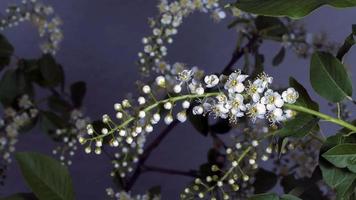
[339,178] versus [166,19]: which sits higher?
[166,19]

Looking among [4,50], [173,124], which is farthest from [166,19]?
[4,50]

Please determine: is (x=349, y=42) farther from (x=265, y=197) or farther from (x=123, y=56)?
(x=123, y=56)

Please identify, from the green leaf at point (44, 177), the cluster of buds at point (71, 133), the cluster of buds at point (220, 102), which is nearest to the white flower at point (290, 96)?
the cluster of buds at point (220, 102)

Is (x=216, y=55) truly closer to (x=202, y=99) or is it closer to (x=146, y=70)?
(x=146, y=70)

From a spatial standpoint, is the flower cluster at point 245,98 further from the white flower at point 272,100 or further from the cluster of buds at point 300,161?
the cluster of buds at point 300,161

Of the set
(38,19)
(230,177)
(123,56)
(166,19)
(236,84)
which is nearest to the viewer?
(236,84)

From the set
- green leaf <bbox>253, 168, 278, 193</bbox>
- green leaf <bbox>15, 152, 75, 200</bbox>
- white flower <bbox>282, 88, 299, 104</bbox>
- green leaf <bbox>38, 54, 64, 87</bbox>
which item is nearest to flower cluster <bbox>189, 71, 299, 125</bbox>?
white flower <bbox>282, 88, 299, 104</bbox>
